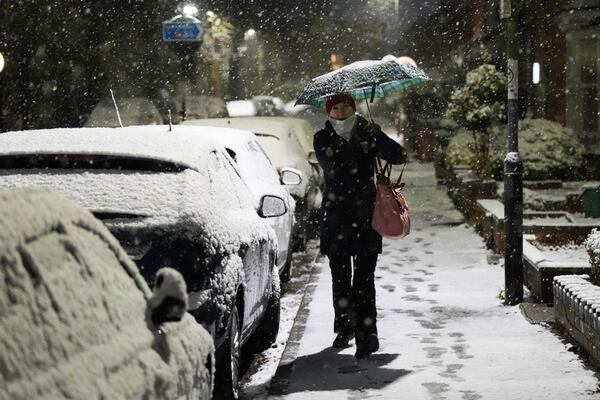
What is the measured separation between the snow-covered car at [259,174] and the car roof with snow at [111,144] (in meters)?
2.74

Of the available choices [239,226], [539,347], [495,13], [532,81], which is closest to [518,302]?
[539,347]

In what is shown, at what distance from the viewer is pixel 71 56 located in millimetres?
36094

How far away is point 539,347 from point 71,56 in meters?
29.8

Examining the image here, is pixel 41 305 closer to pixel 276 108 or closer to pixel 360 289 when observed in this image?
pixel 360 289

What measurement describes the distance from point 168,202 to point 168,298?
92.5 inches

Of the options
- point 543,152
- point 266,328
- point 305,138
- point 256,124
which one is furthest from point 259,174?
Result: point 543,152

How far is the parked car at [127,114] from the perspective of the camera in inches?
869

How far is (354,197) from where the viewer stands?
8.21 meters

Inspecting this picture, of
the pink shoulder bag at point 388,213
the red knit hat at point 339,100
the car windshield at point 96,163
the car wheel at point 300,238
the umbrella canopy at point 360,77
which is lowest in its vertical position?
the car wheel at point 300,238

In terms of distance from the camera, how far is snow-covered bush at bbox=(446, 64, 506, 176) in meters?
20.7

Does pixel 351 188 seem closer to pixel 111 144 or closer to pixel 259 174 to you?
pixel 111 144

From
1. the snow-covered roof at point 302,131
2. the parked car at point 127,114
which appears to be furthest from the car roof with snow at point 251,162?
the parked car at point 127,114

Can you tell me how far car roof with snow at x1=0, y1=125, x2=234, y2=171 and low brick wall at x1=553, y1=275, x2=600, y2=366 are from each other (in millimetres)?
2673

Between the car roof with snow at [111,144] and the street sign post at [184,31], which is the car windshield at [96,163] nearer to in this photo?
the car roof with snow at [111,144]
